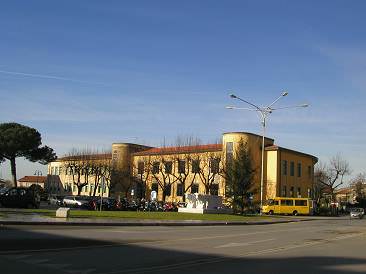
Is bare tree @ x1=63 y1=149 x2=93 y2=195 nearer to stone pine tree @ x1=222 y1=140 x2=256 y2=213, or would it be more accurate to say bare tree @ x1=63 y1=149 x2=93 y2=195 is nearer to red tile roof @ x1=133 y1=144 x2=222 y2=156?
red tile roof @ x1=133 y1=144 x2=222 y2=156

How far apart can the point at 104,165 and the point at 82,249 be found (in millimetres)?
83254

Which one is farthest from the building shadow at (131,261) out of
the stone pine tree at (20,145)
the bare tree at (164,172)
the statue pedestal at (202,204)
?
the bare tree at (164,172)

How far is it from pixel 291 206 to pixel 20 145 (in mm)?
39868

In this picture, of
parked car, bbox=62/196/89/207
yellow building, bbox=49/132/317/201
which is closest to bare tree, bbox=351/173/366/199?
yellow building, bbox=49/132/317/201

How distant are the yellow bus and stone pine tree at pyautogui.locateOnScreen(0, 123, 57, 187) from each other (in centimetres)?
3503

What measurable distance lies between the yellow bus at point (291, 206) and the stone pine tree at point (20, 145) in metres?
35.0

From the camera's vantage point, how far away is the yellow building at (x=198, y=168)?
289ft

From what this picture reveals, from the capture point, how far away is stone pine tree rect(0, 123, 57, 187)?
77.4m

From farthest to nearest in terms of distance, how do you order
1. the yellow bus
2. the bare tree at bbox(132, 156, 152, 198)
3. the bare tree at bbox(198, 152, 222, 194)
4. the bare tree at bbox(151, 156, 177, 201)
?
the bare tree at bbox(132, 156, 152, 198), the bare tree at bbox(151, 156, 177, 201), the bare tree at bbox(198, 152, 222, 194), the yellow bus

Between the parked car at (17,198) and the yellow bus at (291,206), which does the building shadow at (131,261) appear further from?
the yellow bus at (291,206)

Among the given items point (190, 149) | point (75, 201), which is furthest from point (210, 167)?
point (75, 201)

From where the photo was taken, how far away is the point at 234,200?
56969 mm

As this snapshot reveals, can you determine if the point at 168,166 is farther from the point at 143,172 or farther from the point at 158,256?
the point at 158,256

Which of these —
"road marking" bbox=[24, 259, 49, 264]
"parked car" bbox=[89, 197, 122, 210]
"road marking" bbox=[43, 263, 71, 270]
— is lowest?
"road marking" bbox=[43, 263, 71, 270]
